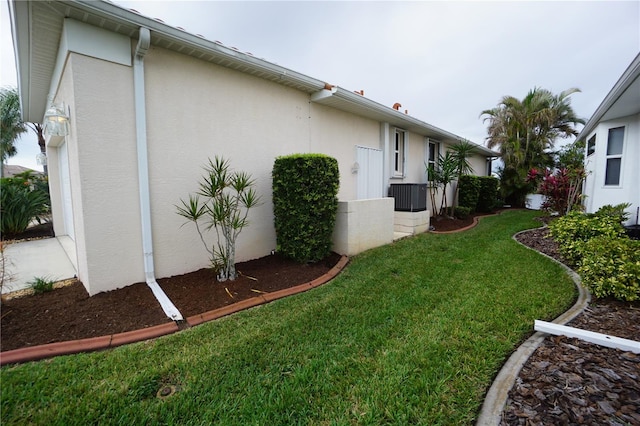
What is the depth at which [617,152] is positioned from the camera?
768 cm

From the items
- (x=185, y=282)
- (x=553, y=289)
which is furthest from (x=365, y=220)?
(x=185, y=282)

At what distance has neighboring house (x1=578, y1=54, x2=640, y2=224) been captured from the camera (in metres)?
6.49

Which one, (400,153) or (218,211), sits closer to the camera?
(218,211)

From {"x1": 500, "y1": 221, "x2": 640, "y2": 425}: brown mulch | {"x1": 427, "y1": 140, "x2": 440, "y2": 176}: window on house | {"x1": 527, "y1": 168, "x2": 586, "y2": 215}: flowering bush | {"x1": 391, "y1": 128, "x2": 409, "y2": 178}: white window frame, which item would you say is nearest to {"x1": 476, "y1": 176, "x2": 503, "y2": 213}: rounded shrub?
{"x1": 427, "y1": 140, "x2": 440, "y2": 176}: window on house

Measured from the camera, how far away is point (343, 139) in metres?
7.15

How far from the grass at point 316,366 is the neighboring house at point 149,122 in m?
1.79

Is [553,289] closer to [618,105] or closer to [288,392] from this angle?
[288,392]

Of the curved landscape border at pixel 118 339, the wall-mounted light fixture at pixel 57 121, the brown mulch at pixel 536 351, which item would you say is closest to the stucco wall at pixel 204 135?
the brown mulch at pixel 536 351

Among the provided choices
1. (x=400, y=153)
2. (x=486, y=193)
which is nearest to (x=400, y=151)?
(x=400, y=153)

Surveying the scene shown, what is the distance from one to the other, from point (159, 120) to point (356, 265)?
420 centimetres

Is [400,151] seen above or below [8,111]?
below

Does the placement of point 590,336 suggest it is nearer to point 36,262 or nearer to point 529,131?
point 36,262

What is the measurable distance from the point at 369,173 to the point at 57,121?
6722 mm

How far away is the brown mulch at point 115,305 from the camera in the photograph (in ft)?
9.32
